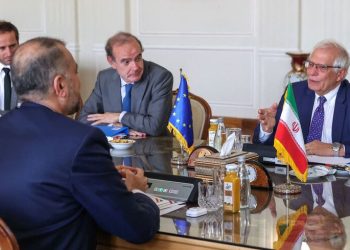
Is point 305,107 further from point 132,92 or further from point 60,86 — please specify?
point 60,86

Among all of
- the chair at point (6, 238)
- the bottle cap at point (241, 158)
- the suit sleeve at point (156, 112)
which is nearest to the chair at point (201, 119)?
the suit sleeve at point (156, 112)

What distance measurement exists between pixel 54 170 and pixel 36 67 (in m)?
0.31

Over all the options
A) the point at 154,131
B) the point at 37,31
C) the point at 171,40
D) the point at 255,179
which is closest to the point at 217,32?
the point at 171,40

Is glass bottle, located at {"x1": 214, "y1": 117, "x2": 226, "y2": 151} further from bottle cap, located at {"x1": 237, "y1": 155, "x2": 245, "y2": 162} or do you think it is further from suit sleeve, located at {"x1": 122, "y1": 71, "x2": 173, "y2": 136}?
suit sleeve, located at {"x1": 122, "y1": 71, "x2": 173, "y2": 136}

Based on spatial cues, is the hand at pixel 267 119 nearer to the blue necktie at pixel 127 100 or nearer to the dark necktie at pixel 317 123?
the dark necktie at pixel 317 123

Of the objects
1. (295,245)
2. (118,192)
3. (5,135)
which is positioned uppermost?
(5,135)

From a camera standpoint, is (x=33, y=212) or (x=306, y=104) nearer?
(x=33, y=212)

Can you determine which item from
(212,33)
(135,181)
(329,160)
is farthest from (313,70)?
(212,33)

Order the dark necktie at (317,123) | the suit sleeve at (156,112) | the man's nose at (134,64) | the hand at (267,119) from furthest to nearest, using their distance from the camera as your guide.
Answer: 1. the man's nose at (134,64)
2. the suit sleeve at (156,112)
3. the dark necktie at (317,123)
4. the hand at (267,119)

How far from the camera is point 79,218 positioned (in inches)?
80.0

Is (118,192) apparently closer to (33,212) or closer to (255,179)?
(33,212)

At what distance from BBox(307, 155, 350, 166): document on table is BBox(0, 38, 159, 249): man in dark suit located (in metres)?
1.25

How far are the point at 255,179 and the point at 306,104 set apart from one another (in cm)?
119

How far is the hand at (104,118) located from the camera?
4.01m
